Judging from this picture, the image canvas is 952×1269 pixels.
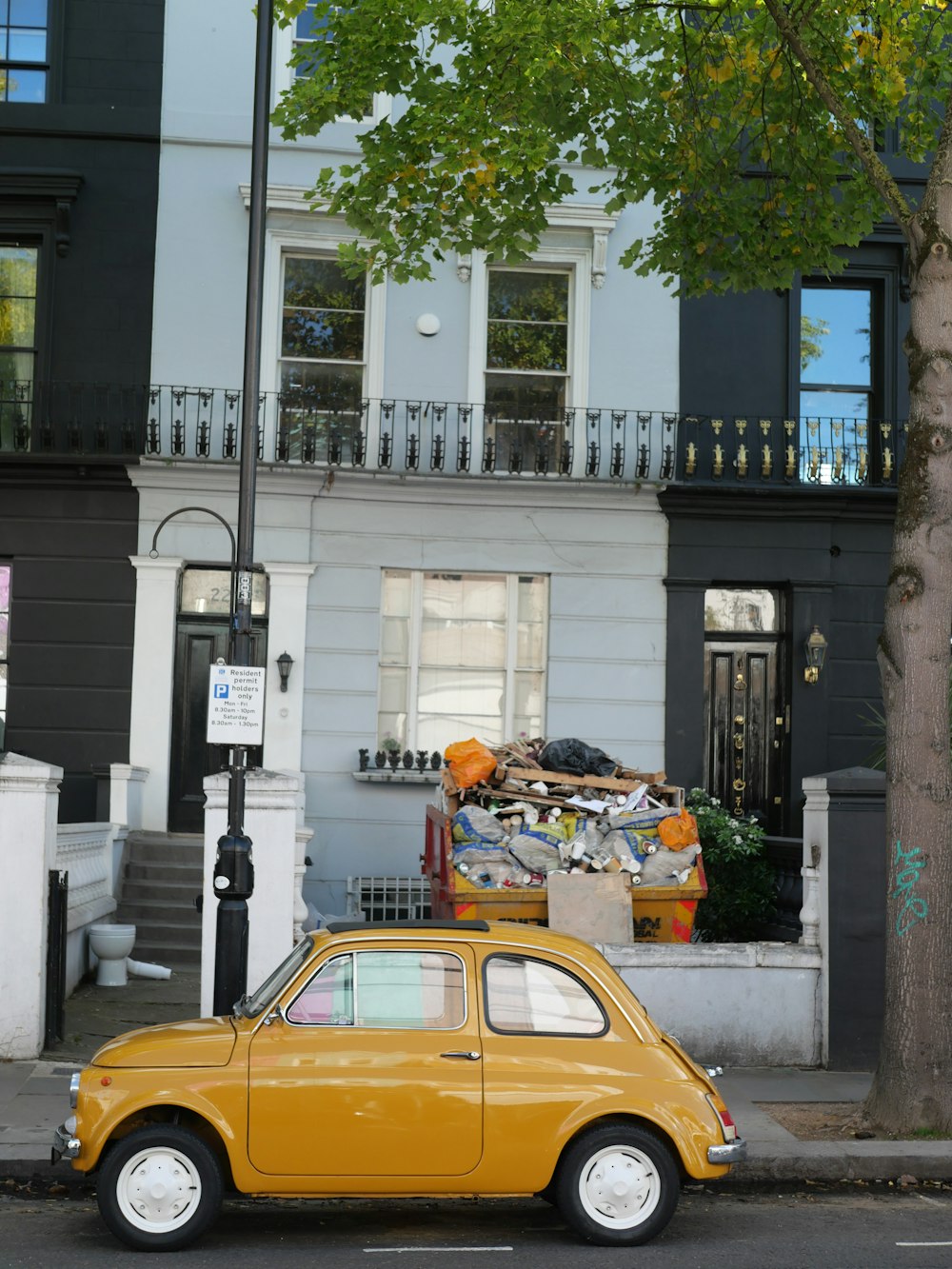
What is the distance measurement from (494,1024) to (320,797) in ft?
33.0

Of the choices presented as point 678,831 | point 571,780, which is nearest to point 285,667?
point 571,780

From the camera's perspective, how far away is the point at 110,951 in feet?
42.6

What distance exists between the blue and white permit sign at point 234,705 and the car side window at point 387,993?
3.05m

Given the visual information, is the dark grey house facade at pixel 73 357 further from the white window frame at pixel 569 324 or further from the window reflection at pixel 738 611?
the window reflection at pixel 738 611

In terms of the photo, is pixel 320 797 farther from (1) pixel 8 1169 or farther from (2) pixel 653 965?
(1) pixel 8 1169

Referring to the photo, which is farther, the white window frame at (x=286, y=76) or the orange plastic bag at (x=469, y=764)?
the white window frame at (x=286, y=76)

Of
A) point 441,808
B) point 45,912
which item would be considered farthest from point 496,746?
point 45,912

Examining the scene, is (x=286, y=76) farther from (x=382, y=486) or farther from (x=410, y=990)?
(x=410, y=990)

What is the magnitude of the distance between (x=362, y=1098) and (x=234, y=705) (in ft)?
12.1

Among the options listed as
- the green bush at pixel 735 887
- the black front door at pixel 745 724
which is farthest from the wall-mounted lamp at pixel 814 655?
the green bush at pixel 735 887

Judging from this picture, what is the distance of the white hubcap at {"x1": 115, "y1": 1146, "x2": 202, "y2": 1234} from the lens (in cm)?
659

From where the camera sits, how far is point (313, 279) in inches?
687

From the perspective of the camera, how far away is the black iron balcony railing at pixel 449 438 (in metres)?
16.6

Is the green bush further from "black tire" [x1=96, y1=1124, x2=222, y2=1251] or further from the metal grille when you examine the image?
"black tire" [x1=96, y1=1124, x2=222, y2=1251]
